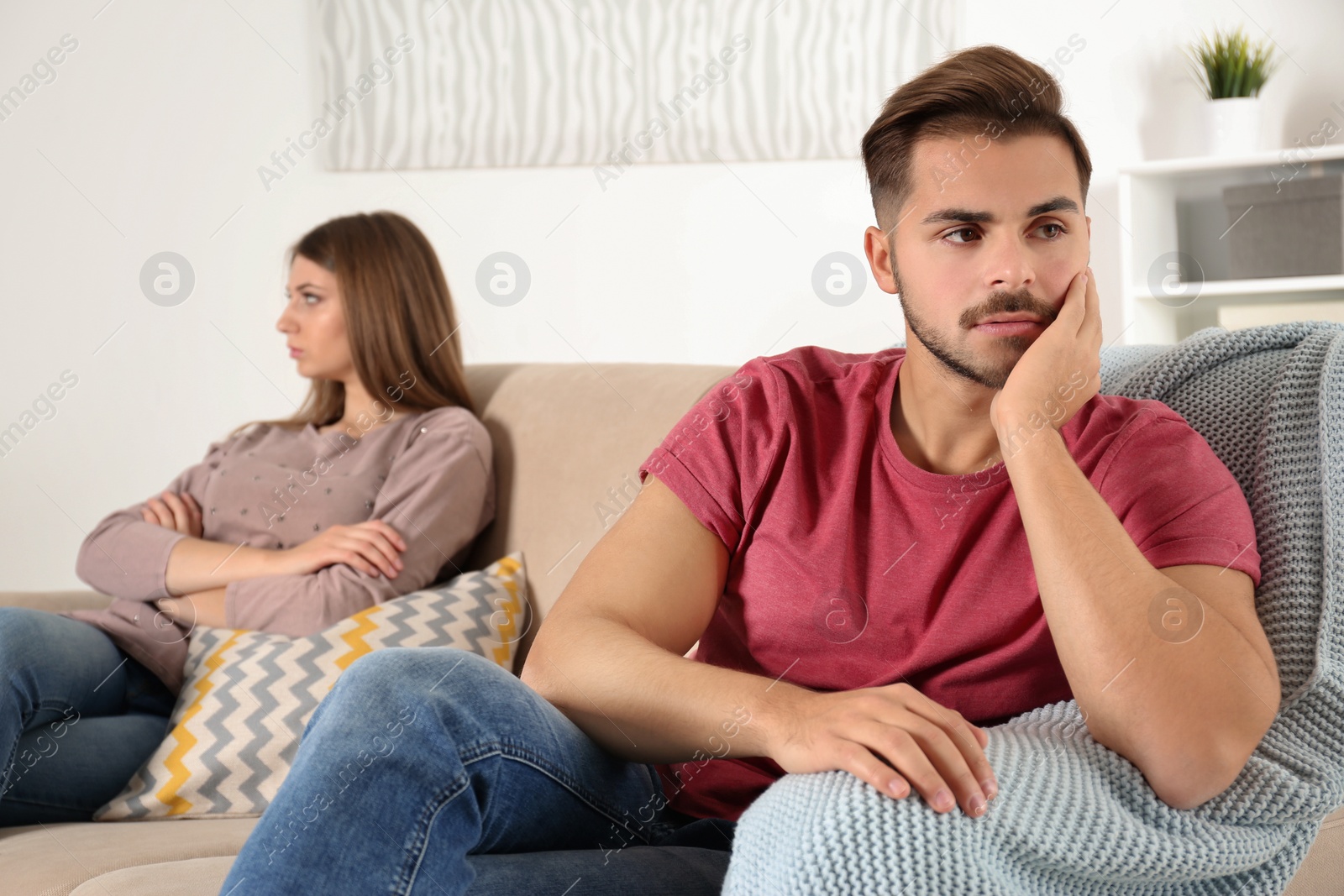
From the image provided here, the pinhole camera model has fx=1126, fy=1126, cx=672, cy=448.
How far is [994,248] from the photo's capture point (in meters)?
1.08

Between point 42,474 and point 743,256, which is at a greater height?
point 743,256

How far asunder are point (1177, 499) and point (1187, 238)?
209cm

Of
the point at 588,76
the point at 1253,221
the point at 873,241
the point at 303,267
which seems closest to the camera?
the point at 873,241

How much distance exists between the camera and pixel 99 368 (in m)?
2.85

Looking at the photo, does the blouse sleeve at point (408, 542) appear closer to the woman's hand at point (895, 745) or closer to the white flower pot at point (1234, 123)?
the woman's hand at point (895, 745)

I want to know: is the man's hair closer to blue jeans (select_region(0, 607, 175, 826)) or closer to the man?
the man

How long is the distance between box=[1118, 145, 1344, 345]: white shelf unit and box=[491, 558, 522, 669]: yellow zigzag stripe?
165 centimetres

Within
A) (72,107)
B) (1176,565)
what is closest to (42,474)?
→ (72,107)

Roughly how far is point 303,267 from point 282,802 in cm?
136

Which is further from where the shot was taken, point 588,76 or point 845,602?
point 588,76

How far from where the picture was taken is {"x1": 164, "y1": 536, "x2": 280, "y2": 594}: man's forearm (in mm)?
1689

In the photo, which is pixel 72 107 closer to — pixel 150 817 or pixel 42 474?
pixel 42 474

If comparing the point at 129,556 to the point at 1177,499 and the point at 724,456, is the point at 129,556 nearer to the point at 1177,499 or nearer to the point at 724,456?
the point at 724,456

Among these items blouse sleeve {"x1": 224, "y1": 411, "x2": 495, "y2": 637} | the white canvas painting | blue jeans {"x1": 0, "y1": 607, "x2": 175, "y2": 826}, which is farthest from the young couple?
the white canvas painting
